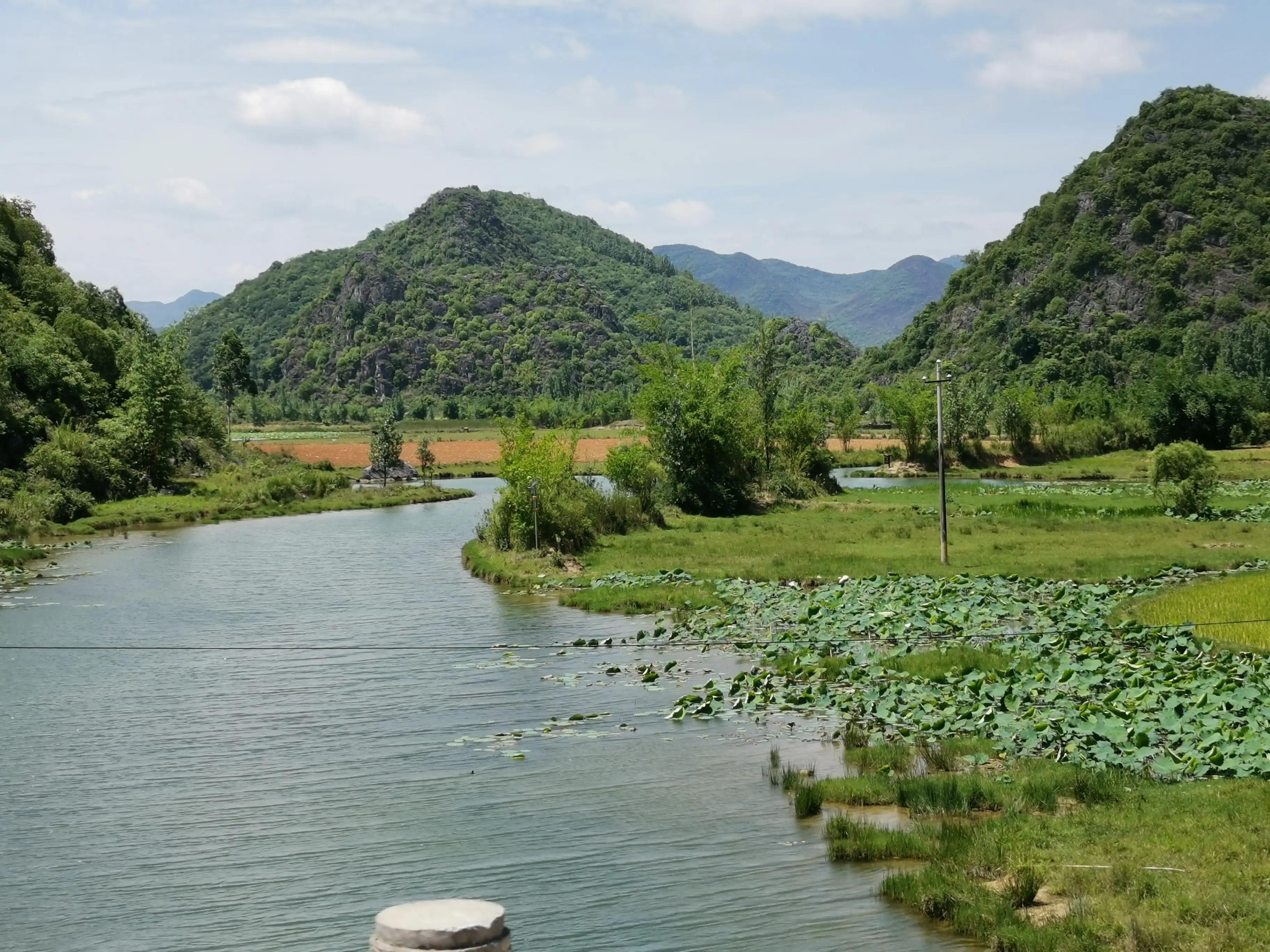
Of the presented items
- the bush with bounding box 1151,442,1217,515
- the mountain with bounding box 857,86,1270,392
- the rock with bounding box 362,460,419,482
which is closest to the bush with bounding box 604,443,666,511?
the bush with bounding box 1151,442,1217,515

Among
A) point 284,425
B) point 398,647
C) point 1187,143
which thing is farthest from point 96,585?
point 1187,143

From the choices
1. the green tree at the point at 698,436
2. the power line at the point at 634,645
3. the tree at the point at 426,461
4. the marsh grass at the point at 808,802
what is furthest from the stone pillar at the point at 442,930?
the tree at the point at 426,461

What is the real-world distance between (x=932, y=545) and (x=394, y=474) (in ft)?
189

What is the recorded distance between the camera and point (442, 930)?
6297 millimetres

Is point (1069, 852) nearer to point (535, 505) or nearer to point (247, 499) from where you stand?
point (535, 505)

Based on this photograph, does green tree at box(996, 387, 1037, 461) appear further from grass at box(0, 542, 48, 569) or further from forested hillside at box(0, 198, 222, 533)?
grass at box(0, 542, 48, 569)

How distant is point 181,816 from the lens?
1720 centimetres

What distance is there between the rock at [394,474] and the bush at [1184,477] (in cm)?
5530

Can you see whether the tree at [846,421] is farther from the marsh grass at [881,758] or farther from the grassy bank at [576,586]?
the marsh grass at [881,758]

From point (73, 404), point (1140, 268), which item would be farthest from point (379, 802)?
point (1140, 268)

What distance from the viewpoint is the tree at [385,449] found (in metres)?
90.6

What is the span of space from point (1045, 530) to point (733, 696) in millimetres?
27053

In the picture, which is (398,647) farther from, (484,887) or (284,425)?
(284,425)

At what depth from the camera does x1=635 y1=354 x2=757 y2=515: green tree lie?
58.5 meters
